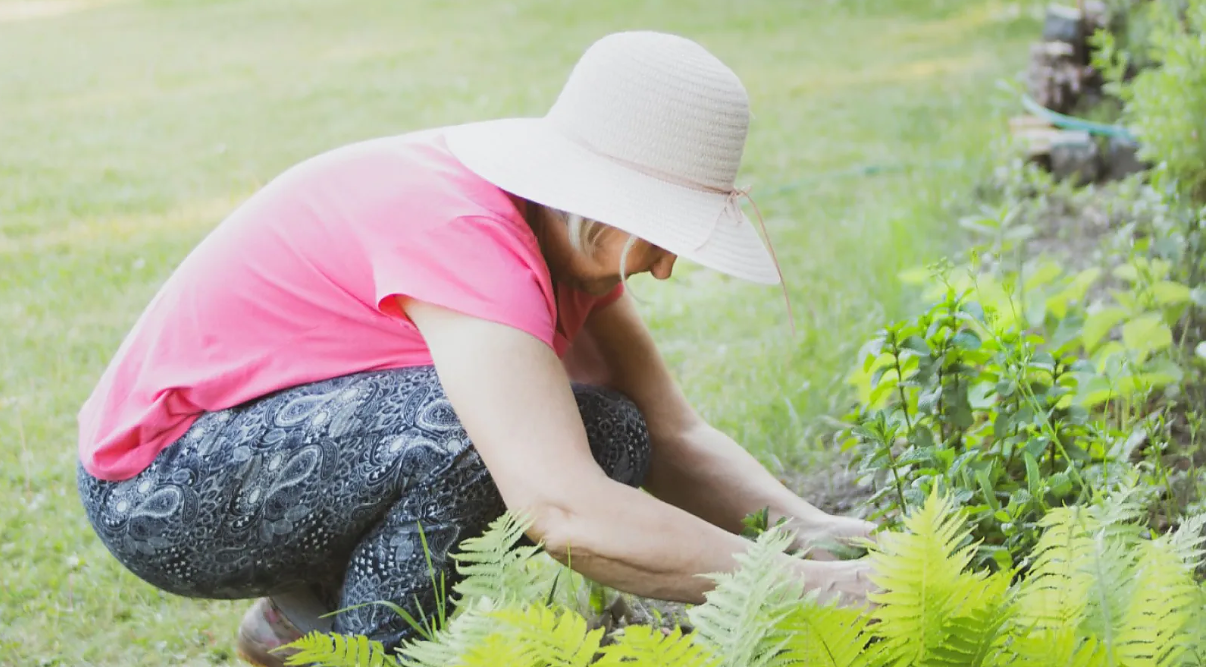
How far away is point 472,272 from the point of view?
1717mm

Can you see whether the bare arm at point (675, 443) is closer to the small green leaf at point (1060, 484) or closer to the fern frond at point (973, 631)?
the small green leaf at point (1060, 484)

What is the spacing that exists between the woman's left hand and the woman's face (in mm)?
460

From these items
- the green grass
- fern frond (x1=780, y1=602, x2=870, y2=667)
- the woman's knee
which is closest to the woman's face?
the woman's knee

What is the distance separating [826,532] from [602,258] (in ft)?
1.82

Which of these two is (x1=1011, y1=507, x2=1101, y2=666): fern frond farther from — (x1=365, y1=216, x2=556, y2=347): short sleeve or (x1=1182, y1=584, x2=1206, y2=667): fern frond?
(x1=365, y1=216, x2=556, y2=347): short sleeve

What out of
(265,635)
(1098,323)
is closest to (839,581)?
(265,635)

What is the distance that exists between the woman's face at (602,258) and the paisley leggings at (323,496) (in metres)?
0.26

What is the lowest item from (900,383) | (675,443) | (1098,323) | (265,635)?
(265,635)

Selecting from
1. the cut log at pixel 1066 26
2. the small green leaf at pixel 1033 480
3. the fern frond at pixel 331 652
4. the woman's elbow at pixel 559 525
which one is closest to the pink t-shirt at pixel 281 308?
the woman's elbow at pixel 559 525

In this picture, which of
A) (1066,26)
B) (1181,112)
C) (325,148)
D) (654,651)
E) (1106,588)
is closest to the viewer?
(654,651)

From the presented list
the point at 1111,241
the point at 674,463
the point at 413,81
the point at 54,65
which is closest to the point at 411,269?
the point at 674,463

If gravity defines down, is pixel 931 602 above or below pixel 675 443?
above

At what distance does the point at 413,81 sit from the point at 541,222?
574 centimetres

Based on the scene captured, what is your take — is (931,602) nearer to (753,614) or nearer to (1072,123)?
(753,614)
